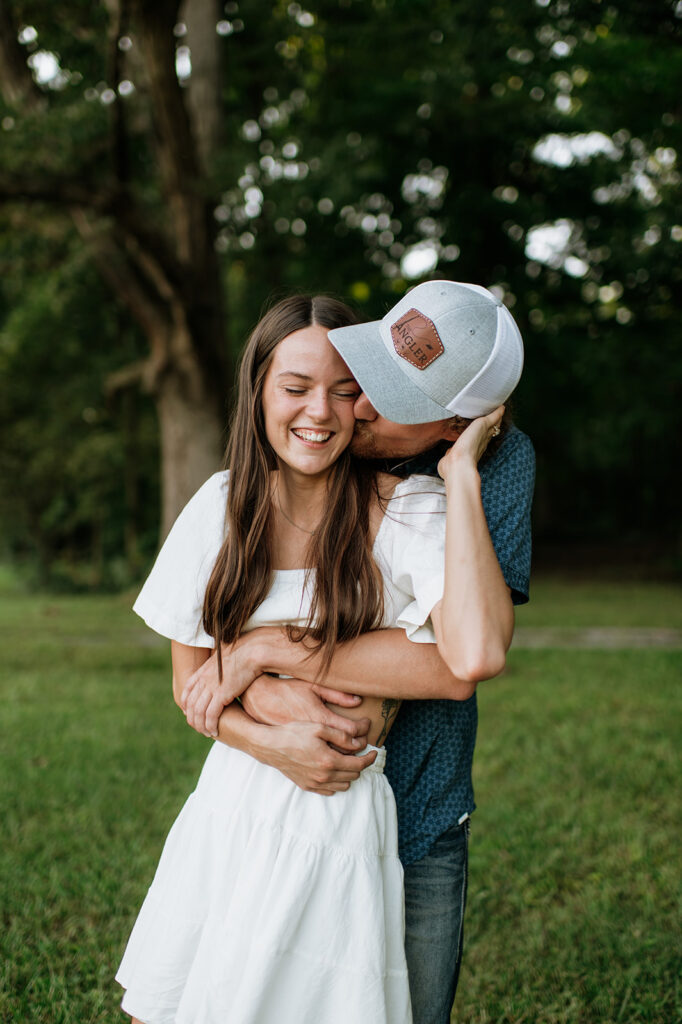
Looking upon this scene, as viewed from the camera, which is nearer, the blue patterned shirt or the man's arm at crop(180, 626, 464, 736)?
the man's arm at crop(180, 626, 464, 736)

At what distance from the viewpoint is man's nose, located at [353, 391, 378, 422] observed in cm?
193

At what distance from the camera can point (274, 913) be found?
165 centimetres

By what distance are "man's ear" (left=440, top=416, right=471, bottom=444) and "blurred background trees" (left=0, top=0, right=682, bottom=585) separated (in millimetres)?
3815

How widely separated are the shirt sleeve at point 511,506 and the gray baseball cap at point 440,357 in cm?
13

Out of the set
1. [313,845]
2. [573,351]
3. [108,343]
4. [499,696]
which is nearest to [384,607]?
[313,845]

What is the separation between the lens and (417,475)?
2.00 m

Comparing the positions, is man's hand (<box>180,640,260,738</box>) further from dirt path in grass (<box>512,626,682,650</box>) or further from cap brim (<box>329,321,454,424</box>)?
dirt path in grass (<box>512,626,682,650</box>)

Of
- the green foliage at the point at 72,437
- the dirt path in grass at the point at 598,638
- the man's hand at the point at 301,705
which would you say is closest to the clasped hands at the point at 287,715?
the man's hand at the point at 301,705

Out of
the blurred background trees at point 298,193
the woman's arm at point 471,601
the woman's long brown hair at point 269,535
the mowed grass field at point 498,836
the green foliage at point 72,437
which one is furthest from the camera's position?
the green foliage at point 72,437

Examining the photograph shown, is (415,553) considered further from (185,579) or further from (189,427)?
(189,427)

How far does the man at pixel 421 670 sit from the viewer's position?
178 centimetres

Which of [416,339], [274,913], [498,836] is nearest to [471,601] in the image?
[416,339]

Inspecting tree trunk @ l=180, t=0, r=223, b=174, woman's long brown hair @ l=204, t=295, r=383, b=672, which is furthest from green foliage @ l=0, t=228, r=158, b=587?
woman's long brown hair @ l=204, t=295, r=383, b=672

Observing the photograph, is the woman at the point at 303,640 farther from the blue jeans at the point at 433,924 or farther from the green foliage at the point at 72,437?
the green foliage at the point at 72,437
